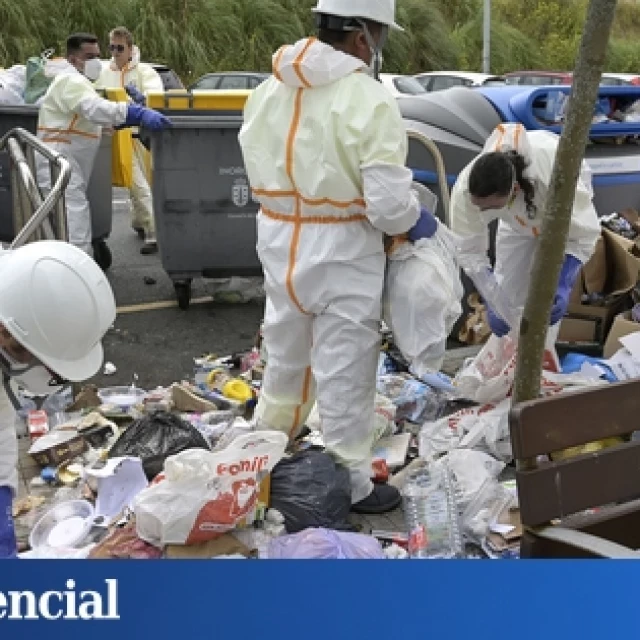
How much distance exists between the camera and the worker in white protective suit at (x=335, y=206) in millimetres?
3213

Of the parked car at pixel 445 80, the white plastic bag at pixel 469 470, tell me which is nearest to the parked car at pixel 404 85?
the parked car at pixel 445 80

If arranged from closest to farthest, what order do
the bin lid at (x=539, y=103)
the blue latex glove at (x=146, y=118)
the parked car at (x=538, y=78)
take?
the bin lid at (x=539, y=103) < the blue latex glove at (x=146, y=118) < the parked car at (x=538, y=78)

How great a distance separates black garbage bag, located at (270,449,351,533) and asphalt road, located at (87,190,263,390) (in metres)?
1.67

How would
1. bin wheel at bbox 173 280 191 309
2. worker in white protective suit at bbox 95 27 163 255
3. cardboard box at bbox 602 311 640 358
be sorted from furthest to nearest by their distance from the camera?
worker in white protective suit at bbox 95 27 163 255, bin wheel at bbox 173 280 191 309, cardboard box at bbox 602 311 640 358

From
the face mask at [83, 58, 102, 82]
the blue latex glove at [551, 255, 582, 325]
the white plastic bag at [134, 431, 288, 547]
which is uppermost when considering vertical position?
the face mask at [83, 58, 102, 82]

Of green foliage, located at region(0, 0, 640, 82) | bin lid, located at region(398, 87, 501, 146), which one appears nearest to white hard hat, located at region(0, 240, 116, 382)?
bin lid, located at region(398, 87, 501, 146)

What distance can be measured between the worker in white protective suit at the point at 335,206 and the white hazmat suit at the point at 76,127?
258cm

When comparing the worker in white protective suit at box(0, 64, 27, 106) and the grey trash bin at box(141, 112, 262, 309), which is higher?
the worker in white protective suit at box(0, 64, 27, 106)

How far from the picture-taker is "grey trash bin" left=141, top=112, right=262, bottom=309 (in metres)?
5.78

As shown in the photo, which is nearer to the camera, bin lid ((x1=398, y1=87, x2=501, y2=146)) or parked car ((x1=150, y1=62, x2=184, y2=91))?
bin lid ((x1=398, y1=87, x2=501, y2=146))

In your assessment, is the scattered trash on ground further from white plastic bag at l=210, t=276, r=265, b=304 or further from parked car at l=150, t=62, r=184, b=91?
parked car at l=150, t=62, r=184, b=91

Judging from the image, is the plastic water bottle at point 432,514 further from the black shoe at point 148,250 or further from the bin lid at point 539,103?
the black shoe at point 148,250

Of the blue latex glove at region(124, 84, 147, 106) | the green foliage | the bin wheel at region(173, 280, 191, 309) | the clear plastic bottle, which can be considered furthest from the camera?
the green foliage

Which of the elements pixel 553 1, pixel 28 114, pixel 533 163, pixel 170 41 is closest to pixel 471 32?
pixel 553 1
